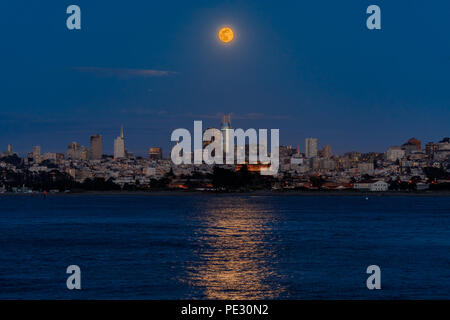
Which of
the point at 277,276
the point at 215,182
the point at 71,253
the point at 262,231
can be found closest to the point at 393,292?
the point at 277,276

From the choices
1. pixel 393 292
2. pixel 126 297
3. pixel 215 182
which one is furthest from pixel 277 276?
pixel 215 182

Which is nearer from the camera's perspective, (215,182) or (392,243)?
(392,243)

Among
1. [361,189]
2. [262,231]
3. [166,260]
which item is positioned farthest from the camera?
[361,189]

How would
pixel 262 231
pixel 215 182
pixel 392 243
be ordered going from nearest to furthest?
pixel 392 243, pixel 262 231, pixel 215 182
